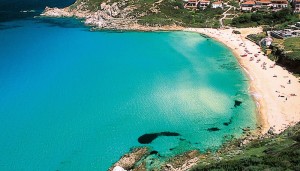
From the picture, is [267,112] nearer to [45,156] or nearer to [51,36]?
[45,156]

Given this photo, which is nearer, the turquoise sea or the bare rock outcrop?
the bare rock outcrop

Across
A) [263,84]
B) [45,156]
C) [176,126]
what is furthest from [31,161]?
[263,84]

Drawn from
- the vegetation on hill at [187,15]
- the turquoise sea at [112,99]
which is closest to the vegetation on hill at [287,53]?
the turquoise sea at [112,99]

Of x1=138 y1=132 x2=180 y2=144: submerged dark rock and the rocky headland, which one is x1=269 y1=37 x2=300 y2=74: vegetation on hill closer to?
x1=138 y1=132 x2=180 y2=144: submerged dark rock

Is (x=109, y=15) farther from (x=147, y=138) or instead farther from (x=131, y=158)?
(x=131, y=158)

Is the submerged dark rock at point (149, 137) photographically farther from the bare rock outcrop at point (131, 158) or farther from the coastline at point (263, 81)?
the coastline at point (263, 81)

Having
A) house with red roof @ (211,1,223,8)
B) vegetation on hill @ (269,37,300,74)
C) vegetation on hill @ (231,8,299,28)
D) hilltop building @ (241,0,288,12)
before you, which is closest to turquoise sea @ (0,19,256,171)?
vegetation on hill @ (269,37,300,74)
